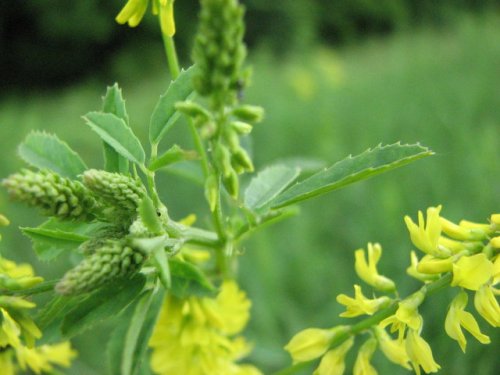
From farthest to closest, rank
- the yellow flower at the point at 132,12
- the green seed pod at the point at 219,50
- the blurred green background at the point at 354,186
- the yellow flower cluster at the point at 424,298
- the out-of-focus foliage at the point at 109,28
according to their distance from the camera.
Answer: the out-of-focus foliage at the point at 109,28 < the blurred green background at the point at 354,186 < the yellow flower at the point at 132,12 < the yellow flower cluster at the point at 424,298 < the green seed pod at the point at 219,50

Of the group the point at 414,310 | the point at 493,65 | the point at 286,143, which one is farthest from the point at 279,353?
the point at 493,65

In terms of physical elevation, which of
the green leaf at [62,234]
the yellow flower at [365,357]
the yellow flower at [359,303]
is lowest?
Answer: the yellow flower at [365,357]

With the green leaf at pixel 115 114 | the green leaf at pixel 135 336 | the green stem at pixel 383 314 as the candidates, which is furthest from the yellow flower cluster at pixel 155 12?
the green stem at pixel 383 314

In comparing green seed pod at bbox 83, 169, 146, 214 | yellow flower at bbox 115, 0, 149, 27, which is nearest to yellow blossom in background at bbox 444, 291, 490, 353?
green seed pod at bbox 83, 169, 146, 214

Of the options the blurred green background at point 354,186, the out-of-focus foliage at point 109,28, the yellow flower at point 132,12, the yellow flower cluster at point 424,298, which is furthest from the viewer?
the out-of-focus foliage at point 109,28

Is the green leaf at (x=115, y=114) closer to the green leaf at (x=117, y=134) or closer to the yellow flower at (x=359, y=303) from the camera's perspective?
the green leaf at (x=117, y=134)

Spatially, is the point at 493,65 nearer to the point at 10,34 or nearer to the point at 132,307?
the point at 132,307

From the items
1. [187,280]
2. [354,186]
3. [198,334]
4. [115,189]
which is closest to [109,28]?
[354,186]
